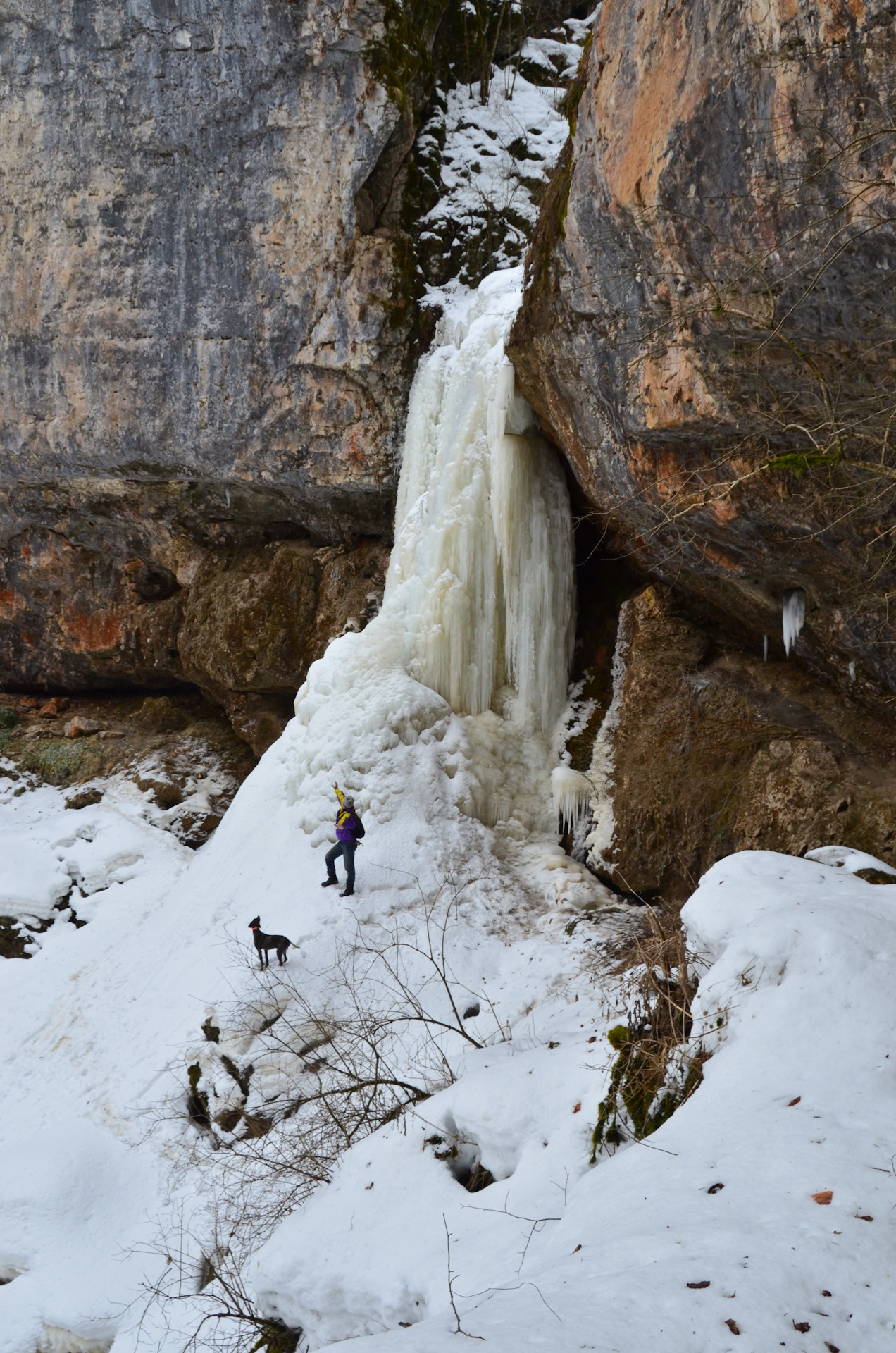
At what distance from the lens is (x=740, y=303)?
591cm

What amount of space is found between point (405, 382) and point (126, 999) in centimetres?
794

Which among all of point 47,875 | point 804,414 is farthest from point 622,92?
point 47,875

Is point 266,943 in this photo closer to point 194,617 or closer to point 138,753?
point 138,753

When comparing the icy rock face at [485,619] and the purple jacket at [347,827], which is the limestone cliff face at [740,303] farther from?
the purple jacket at [347,827]

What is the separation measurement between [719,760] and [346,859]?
3.65 meters

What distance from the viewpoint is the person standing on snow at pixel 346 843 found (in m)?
8.68

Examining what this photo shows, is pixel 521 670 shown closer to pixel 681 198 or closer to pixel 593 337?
pixel 593 337

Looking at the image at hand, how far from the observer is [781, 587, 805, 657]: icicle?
27.2 ft

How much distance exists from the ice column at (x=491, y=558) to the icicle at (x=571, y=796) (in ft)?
2.62

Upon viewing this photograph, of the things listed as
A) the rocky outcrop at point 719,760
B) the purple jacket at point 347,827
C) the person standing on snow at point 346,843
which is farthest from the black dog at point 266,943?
the rocky outcrop at point 719,760

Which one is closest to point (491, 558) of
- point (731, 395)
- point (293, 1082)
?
point (731, 395)

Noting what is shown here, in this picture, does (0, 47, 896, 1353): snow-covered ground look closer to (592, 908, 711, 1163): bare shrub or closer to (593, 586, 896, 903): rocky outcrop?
(592, 908, 711, 1163): bare shrub

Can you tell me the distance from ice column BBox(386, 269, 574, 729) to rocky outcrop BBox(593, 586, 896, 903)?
0.91m

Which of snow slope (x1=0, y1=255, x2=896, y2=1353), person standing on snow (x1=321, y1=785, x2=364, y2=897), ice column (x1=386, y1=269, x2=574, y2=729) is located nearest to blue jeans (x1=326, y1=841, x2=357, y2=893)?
person standing on snow (x1=321, y1=785, x2=364, y2=897)
